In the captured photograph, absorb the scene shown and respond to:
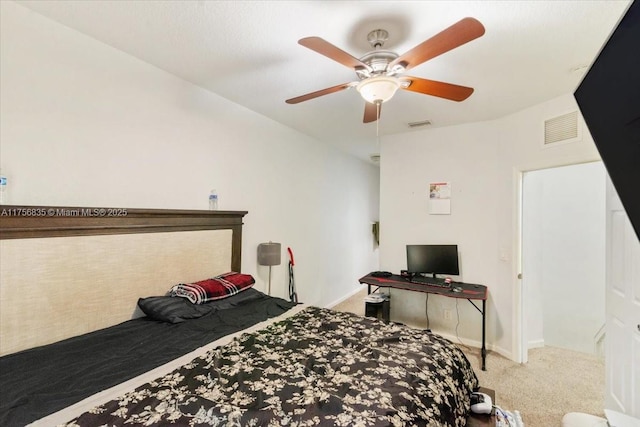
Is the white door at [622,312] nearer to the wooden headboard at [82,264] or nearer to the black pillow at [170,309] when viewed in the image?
the black pillow at [170,309]

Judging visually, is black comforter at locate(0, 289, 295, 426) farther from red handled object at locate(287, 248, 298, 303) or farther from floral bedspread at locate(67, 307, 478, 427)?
red handled object at locate(287, 248, 298, 303)

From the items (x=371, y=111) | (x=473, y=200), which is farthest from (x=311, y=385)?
(x=473, y=200)

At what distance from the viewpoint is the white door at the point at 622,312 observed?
5.75ft

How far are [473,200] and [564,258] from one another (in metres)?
1.22

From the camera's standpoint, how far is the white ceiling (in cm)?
162

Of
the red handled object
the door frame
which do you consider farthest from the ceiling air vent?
the red handled object

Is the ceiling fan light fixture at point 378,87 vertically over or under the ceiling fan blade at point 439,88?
under

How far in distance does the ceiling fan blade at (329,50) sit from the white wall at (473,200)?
2214 mm

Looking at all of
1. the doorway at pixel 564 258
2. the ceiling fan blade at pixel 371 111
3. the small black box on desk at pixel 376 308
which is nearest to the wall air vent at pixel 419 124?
the doorway at pixel 564 258

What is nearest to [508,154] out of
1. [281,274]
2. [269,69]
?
[269,69]

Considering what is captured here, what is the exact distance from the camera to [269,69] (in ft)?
7.54

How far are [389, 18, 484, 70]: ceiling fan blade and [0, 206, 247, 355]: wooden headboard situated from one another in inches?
79.6

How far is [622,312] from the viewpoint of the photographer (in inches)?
74.6

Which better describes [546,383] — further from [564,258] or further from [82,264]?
[82,264]
